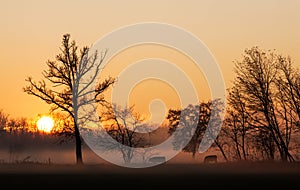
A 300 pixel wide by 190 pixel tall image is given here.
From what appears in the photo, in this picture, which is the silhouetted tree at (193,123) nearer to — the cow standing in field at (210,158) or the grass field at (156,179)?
the cow standing in field at (210,158)

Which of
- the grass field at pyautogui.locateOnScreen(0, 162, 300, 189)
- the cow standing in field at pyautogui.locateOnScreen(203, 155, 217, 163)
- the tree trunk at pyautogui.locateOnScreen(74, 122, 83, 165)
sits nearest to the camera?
the grass field at pyautogui.locateOnScreen(0, 162, 300, 189)

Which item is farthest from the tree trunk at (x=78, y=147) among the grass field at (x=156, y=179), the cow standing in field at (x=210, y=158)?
the cow standing in field at (x=210, y=158)

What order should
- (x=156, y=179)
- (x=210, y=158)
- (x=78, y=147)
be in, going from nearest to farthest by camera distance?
(x=156, y=179) < (x=78, y=147) < (x=210, y=158)

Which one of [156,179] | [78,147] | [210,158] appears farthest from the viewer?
[210,158]

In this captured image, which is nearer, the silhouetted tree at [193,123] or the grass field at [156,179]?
the grass field at [156,179]

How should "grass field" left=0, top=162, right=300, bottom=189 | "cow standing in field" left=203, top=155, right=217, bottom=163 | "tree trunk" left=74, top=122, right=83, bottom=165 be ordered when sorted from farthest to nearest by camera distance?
"cow standing in field" left=203, top=155, right=217, bottom=163 → "tree trunk" left=74, top=122, right=83, bottom=165 → "grass field" left=0, top=162, right=300, bottom=189

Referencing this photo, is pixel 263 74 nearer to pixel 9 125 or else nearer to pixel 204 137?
pixel 204 137

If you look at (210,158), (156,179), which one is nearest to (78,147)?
(156,179)

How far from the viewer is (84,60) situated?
51.3 metres

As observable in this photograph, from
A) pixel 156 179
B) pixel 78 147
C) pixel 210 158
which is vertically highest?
pixel 78 147

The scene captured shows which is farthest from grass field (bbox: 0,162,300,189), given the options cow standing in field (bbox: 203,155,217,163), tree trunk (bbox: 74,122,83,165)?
cow standing in field (bbox: 203,155,217,163)

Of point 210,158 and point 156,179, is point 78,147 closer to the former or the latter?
point 156,179

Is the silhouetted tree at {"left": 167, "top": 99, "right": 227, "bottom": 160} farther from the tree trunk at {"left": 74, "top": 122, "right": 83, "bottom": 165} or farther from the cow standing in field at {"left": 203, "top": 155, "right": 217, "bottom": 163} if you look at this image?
the tree trunk at {"left": 74, "top": 122, "right": 83, "bottom": 165}

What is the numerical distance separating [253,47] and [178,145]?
36.7m
